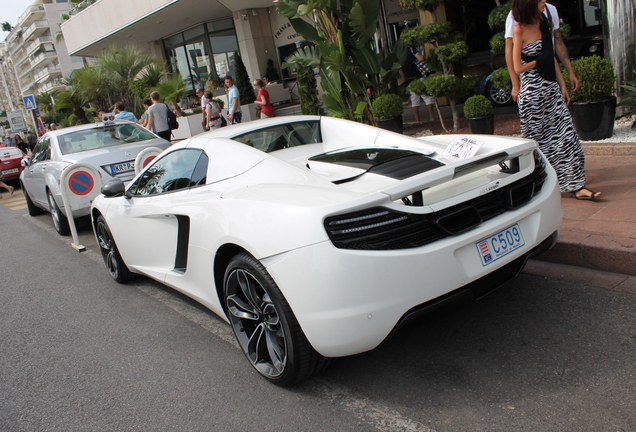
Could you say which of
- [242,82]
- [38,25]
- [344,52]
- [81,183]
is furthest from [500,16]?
[38,25]

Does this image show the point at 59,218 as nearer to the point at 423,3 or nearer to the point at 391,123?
the point at 391,123

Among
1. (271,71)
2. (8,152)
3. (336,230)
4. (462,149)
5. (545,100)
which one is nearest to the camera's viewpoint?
(336,230)

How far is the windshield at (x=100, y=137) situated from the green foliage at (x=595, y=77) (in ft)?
20.7

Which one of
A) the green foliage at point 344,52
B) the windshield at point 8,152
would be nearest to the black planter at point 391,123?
the green foliage at point 344,52

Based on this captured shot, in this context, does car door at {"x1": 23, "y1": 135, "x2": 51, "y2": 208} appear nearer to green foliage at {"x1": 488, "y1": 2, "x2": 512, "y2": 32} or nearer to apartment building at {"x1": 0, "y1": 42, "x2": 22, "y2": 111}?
green foliage at {"x1": 488, "y1": 2, "x2": 512, "y2": 32}

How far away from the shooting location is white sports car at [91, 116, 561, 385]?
2395 millimetres

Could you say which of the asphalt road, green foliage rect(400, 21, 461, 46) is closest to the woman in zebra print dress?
the asphalt road

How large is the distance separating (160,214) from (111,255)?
178cm

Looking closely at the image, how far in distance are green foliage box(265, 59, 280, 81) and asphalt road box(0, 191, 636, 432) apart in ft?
60.7

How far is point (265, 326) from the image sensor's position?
115 inches

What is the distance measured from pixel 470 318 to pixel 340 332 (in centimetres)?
125

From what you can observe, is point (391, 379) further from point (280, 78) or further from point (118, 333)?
point (280, 78)

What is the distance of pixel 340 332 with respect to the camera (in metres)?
2.42

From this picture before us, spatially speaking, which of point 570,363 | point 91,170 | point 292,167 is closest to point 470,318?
point 570,363
